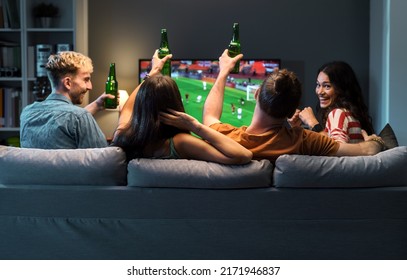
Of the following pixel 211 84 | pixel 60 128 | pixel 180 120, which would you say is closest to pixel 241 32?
pixel 211 84

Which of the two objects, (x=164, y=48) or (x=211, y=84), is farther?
(x=211, y=84)

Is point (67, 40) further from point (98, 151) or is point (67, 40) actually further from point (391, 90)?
point (98, 151)

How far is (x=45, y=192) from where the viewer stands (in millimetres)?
2445

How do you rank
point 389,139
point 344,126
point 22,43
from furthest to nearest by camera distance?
point 22,43, point 389,139, point 344,126

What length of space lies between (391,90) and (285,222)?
287cm

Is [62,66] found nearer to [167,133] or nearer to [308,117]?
[167,133]

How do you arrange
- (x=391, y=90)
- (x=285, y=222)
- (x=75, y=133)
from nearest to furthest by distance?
(x=285, y=222), (x=75, y=133), (x=391, y=90)

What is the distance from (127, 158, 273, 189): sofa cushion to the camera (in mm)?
2391

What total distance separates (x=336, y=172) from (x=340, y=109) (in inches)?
40.0

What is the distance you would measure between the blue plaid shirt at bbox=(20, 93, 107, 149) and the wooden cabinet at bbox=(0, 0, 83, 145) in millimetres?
2670

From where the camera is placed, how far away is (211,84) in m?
5.92

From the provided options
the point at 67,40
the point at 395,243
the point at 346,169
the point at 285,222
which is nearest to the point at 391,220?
the point at 395,243

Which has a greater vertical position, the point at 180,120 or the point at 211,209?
the point at 180,120

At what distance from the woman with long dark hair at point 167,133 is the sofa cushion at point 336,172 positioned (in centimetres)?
16
